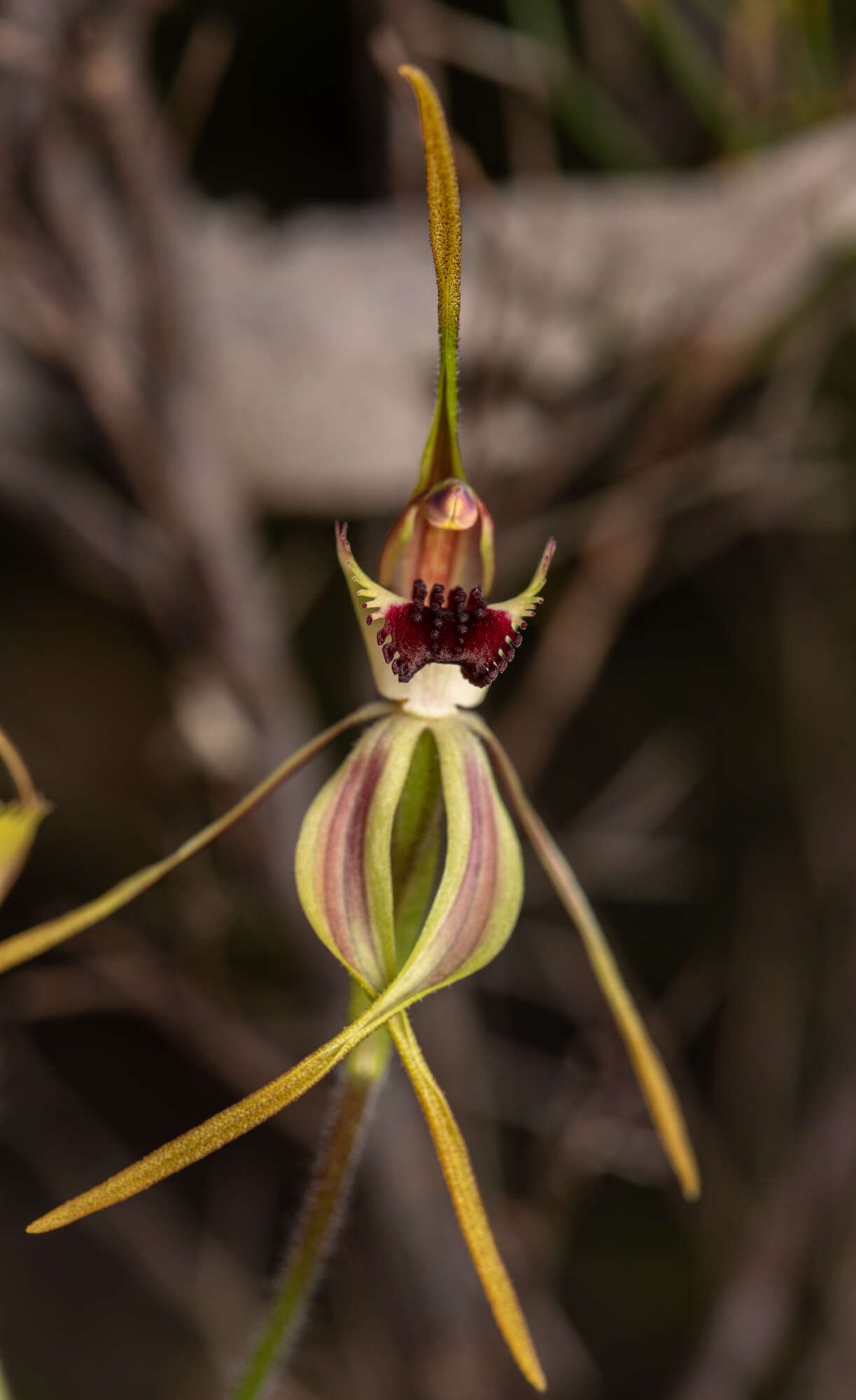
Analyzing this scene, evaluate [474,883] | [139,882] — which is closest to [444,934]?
[474,883]

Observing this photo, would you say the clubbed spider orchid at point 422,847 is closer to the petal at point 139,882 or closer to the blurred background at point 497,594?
the petal at point 139,882

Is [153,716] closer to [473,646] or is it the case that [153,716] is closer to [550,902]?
[550,902]

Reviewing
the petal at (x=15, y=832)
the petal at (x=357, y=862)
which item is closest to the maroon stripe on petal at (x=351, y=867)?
the petal at (x=357, y=862)

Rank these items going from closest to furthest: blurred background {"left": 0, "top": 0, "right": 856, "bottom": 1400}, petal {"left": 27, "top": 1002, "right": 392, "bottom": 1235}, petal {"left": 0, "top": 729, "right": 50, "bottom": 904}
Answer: petal {"left": 27, "top": 1002, "right": 392, "bottom": 1235}
petal {"left": 0, "top": 729, "right": 50, "bottom": 904}
blurred background {"left": 0, "top": 0, "right": 856, "bottom": 1400}

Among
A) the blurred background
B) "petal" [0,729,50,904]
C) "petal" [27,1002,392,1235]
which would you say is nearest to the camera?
"petal" [27,1002,392,1235]

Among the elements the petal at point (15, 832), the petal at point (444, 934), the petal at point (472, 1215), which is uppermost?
the petal at point (15, 832)

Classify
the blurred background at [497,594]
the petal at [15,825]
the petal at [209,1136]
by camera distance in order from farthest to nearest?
the blurred background at [497,594], the petal at [15,825], the petal at [209,1136]

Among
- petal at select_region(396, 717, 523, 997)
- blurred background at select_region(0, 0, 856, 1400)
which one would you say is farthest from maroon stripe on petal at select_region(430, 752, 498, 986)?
blurred background at select_region(0, 0, 856, 1400)

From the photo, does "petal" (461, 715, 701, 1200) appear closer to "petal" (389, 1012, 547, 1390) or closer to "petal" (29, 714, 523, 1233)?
"petal" (29, 714, 523, 1233)

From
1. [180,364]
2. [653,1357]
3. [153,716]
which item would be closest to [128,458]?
[180,364]
